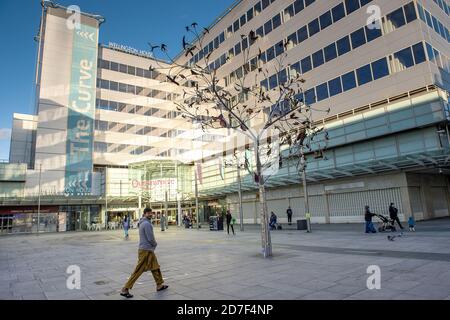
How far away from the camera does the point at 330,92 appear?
1130 inches

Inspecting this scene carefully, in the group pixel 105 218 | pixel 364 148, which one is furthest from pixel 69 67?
pixel 364 148

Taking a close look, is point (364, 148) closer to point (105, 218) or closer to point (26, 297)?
point (26, 297)

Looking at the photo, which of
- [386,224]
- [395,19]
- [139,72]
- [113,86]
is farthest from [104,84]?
[386,224]

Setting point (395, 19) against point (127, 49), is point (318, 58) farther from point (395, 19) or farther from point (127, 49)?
point (127, 49)

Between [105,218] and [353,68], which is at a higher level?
[353,68]

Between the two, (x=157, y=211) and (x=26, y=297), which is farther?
(x=157, y=211)

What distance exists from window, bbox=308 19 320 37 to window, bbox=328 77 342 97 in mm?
5851

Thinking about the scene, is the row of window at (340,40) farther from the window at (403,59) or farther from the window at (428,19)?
the window at (403,59)

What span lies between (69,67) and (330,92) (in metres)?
38.5

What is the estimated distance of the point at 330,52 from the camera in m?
29.0

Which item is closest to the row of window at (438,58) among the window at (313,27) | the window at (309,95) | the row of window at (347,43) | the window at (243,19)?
the row of window at (347,43)

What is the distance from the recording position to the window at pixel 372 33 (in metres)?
25.5

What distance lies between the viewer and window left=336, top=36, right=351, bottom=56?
2753 cm
